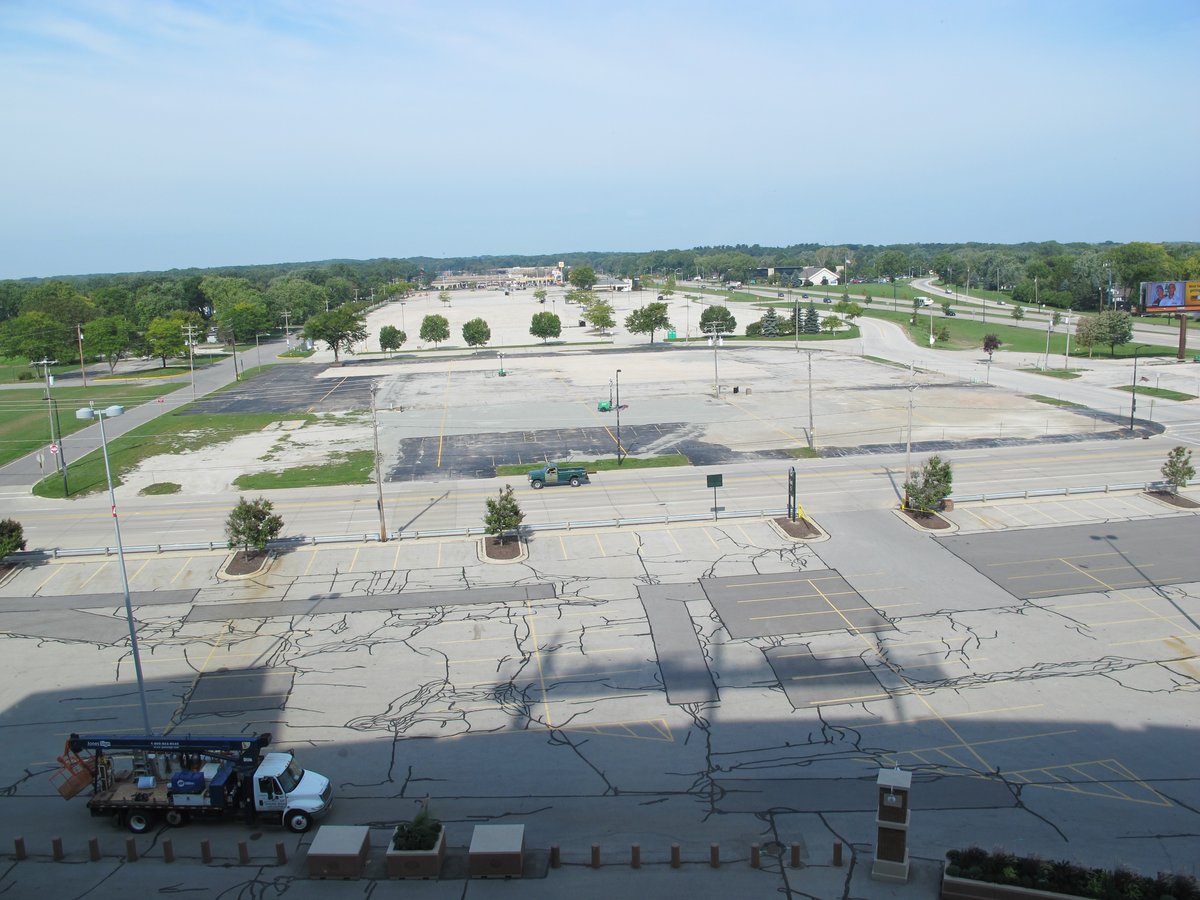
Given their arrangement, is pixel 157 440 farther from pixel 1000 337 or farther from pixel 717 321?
pixel 1000 337

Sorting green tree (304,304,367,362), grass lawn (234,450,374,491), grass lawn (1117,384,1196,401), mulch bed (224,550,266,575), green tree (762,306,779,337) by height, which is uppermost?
green tree (304,304,367,362)

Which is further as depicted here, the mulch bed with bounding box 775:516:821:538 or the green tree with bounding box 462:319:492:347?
the green tree with bounding box 462:319:492:347

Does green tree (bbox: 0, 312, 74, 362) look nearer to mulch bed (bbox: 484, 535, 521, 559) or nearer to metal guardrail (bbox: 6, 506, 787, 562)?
metal guardrail (bbox: 6, 506, 787, 562)

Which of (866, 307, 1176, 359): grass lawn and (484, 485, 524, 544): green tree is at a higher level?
(866, 307, 1176, 359): grass lawn

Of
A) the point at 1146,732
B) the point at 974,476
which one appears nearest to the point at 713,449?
the point at 974,476

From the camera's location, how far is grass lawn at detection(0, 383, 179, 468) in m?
65.5

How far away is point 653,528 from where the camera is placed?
40.0m

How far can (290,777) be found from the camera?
19.6m

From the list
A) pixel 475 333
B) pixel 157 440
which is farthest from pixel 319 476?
pixel 475 333

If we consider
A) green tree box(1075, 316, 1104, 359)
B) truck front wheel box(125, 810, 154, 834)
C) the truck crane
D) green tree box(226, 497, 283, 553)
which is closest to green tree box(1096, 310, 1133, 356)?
green tree box(1075, 316, 1104, 359)

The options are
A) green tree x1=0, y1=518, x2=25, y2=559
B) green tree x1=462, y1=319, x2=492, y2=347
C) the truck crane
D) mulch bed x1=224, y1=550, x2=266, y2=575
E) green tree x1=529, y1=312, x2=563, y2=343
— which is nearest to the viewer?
the truck crane

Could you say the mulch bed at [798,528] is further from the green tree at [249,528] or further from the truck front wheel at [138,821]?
the truck front wheel at [138,821]

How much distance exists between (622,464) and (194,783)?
3531 cm

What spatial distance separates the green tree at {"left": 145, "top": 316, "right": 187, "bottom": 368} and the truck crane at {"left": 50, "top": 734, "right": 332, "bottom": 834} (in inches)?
3862
